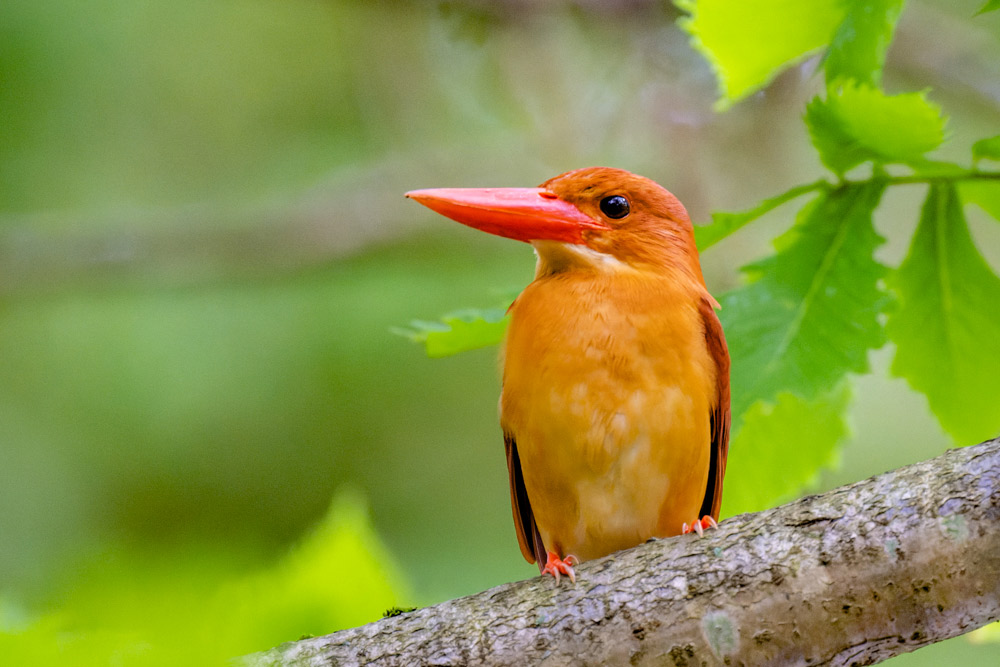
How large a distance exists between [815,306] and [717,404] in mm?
328

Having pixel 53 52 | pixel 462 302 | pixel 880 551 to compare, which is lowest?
pixel 880 551

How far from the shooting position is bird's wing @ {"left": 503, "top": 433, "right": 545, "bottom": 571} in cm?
210

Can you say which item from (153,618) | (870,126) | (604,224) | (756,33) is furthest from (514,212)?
(153,618)

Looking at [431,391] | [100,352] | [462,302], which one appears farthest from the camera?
[431,391]

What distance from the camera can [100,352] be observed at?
4082mm

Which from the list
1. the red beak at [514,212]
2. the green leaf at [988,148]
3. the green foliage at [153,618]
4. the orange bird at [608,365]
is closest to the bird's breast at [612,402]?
the orange bird at [608,365]

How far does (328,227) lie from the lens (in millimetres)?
4109

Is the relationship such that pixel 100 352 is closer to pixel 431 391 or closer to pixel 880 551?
pixel 431 391

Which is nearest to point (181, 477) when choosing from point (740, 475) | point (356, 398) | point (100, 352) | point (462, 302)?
point (100, 352)

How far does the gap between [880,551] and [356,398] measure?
3514 mm

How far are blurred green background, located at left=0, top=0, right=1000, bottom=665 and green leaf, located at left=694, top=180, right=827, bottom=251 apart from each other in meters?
1.63

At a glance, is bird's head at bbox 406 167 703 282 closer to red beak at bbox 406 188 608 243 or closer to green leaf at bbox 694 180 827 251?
red beak at bbox 406 188 608 243

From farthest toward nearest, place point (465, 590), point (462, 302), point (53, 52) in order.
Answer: point (462, 302)
point (465, 590)
point (53, 52)

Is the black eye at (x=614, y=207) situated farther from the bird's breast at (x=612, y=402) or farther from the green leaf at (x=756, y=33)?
the green leaf at (x=756, y=33)
